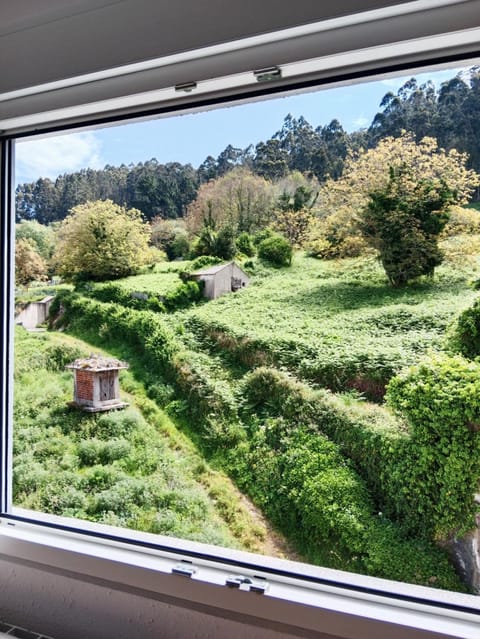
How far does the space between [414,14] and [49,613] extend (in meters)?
1.41

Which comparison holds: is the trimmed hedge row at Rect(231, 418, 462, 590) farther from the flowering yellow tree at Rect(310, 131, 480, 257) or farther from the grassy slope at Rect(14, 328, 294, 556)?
the flowering yellow tree at Rect(310, 131, 480, 257)

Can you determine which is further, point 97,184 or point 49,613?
point 97,184

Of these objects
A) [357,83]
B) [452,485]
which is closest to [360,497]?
[452,485]

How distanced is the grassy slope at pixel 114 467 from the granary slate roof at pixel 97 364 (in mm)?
26

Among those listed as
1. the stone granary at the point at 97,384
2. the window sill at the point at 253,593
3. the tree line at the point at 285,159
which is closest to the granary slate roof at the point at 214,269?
the tree line at the point at 285,159

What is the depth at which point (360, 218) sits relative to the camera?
3.74 feet

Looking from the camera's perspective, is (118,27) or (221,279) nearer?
(118,27)

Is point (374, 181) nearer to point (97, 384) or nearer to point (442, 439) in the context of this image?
point (442, 439)

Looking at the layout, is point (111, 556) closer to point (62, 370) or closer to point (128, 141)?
point (62, 370)

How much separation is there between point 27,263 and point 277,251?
0.75 meters

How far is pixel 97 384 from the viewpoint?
4.53 ft

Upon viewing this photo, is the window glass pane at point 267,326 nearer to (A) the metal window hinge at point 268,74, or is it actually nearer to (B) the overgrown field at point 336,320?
(B) the overgrown field at point 336,320

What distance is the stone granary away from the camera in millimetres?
1361

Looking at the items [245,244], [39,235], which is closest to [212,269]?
[245,244]
